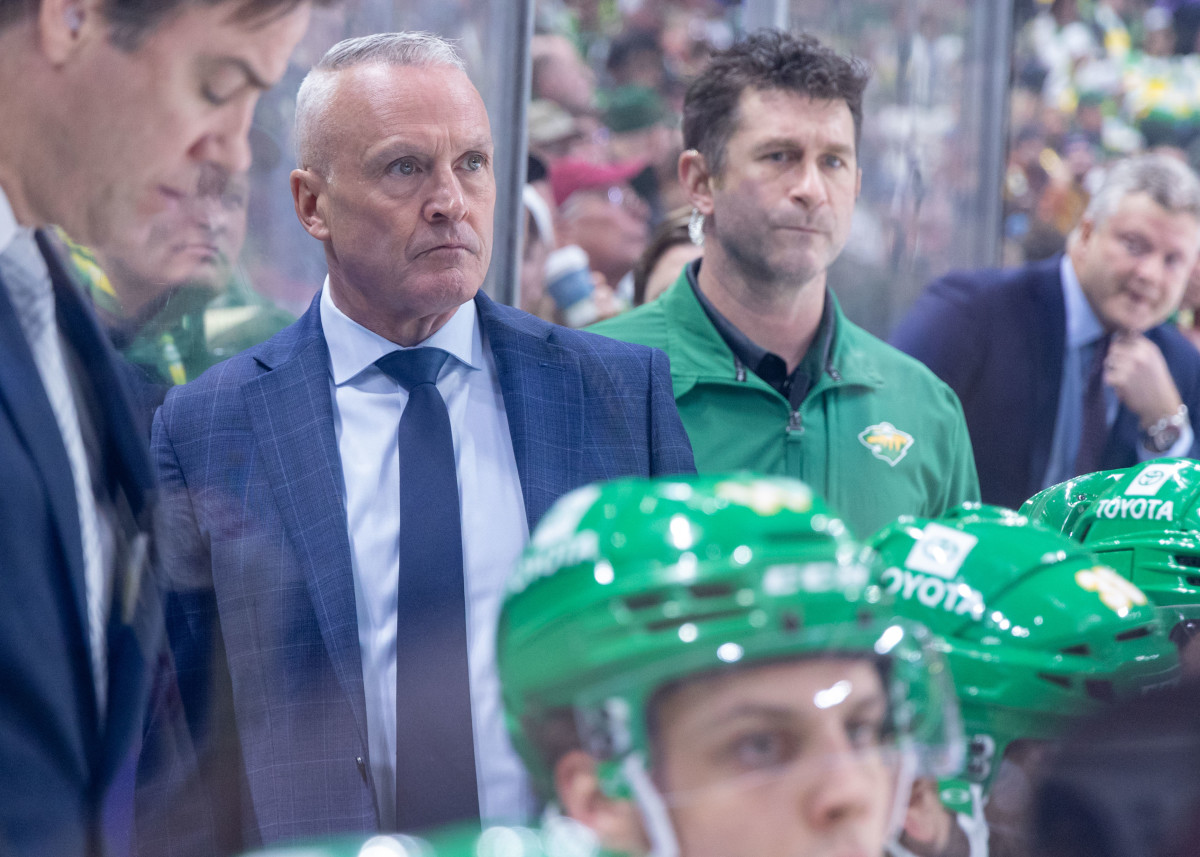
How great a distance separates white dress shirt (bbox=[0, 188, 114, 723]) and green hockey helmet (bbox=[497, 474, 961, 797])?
1.20ft

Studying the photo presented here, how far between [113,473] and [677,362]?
4.34 ft

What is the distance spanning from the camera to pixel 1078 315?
11.5 feet

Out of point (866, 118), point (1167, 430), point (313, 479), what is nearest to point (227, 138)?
point (313, 479)

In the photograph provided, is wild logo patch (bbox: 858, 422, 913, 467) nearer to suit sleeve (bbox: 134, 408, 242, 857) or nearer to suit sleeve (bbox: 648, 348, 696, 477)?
suit sleeve (bbox: 648, 348, 696, 477)

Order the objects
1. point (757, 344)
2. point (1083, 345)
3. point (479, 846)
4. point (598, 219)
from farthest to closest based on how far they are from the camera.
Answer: point (598, 219) → point (1083, 345) → point (757, 344) → point (479, 846)

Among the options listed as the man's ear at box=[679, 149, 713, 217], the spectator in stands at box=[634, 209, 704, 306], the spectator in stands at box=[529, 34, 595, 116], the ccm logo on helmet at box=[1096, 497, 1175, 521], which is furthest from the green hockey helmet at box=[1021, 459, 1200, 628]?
the spectator in stands at box=[529, 34, 595, 116]

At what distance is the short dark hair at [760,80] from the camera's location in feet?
7.76

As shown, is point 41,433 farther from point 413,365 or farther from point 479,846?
point 413,365

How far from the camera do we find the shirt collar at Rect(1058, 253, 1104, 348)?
348cm

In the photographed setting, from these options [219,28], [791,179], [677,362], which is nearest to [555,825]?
[219,28]

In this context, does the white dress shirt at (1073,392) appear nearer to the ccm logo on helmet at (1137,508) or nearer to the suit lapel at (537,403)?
the ccm logo on helmet at (1137,508)

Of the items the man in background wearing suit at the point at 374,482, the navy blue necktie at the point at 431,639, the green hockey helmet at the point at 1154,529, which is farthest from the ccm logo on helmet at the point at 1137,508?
the navy blue necktie at the point at 431,639

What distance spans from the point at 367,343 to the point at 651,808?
3.13 ft

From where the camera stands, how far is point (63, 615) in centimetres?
106
